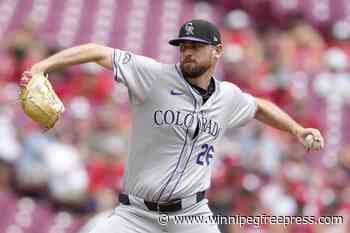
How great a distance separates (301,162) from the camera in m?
9.62

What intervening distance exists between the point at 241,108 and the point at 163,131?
59 cm

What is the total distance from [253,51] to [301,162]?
2078mm

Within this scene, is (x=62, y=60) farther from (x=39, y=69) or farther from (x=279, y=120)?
(x=279, y=120)

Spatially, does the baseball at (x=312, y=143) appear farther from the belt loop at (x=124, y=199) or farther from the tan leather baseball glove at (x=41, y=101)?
the tan leather baseball glove at (x=41, y=101)

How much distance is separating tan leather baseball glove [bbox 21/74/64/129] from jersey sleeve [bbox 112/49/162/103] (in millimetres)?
355

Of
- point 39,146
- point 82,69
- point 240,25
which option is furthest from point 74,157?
point 240,25

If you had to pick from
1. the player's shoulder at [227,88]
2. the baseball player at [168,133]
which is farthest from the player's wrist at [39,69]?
the player's shoulder at [227,88]

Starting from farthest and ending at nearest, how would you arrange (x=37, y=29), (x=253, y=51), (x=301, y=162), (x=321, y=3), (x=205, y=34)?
(x=321, y=3) < (x=253, y=51) < (x=37, y=29) < (x=301, y=162) < (x=205, y=34)

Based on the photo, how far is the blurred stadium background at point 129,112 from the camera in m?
8.33

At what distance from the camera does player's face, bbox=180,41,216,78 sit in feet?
18.0

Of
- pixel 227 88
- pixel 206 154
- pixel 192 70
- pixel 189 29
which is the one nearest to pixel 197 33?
pixel 189 29

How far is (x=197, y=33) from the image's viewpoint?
17.9 ft

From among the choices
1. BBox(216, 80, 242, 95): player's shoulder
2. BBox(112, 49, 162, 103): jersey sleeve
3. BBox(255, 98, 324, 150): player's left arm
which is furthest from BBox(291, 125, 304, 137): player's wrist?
BBox(112, 49, 162, 103): jersey sleeve

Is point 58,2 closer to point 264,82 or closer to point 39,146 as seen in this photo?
point 264,82
